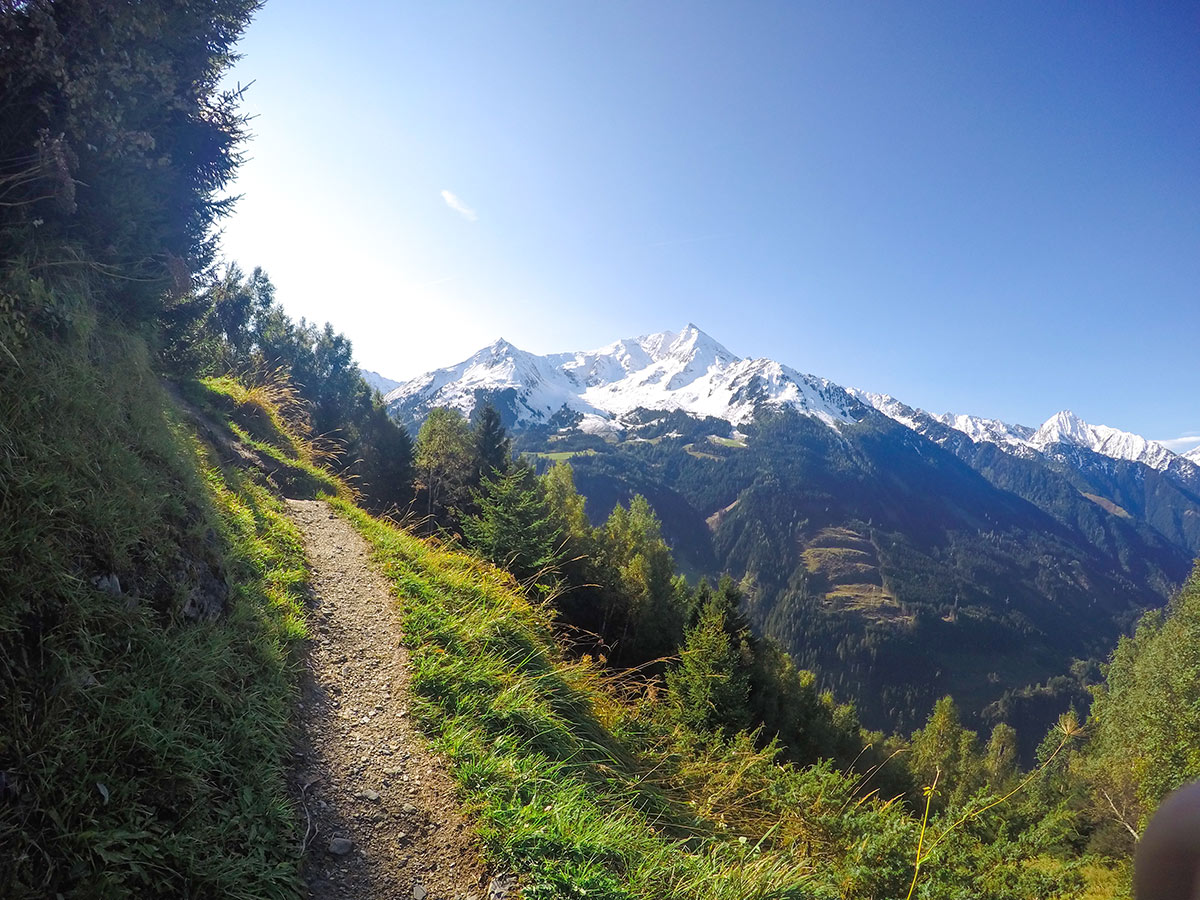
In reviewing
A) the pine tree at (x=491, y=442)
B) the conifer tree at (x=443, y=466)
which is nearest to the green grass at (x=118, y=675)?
the conifer tree at (x=443, y=466)

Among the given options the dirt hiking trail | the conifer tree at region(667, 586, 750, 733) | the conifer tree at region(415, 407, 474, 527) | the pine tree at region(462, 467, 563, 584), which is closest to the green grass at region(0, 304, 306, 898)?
the dirt hiking trail

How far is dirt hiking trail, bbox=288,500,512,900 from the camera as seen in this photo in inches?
143

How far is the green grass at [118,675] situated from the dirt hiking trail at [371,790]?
0.92ft

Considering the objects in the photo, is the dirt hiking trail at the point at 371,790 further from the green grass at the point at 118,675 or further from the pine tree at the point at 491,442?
the pine tree at the point at 491,442

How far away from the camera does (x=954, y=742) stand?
2040 inches

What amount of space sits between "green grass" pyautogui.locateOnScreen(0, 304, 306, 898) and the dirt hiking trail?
0.92 feet

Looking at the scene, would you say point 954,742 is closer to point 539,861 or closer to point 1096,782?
point 1096,782

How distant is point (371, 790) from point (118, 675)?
2170mm

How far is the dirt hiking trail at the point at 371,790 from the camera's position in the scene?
11.9 feet

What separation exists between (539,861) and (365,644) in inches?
152

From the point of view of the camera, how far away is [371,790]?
432 cm

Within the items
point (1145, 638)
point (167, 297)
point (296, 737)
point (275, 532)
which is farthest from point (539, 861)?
point (1145, 638)

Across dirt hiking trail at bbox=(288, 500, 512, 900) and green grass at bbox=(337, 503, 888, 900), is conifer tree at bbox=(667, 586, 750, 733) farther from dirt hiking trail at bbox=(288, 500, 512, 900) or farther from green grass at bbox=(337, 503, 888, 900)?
dirt hiking trail at bbox=(288, 500, 512, 900)

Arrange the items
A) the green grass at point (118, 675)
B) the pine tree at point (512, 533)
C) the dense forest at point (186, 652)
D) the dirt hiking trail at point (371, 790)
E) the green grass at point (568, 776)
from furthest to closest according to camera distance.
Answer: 1. the pine tree at point (512, 533)
2. the green grass at point (568, 776)
3. the dirt hiking trail at point (371, 790)
4. the dense forest at point (186, 652)
5. the green grass at point (118, 675)
